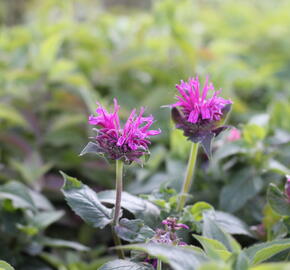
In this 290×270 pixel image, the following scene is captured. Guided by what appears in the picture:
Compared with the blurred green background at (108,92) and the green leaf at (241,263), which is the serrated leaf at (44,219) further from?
the green leaf at (241,263)

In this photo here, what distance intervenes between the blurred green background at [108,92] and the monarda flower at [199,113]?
248 millimetres

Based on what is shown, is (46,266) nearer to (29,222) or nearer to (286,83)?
(29,222)

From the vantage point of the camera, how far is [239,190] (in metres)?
0.83

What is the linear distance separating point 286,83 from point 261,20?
0.51m

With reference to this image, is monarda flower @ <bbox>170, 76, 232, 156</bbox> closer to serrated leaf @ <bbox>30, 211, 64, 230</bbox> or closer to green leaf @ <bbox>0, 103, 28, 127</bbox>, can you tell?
serrated leaf @ <bbox>30, 211, 64, 230</bbox>

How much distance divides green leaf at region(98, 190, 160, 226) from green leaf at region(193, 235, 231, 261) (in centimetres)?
14

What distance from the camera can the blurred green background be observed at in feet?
3.20

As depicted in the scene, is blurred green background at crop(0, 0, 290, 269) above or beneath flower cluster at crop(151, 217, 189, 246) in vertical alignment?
above

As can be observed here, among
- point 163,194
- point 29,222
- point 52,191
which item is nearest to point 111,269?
point 163,194

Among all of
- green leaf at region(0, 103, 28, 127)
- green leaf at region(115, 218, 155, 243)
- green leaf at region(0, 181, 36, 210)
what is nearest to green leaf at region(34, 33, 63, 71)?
green leaf at region(0, 103, 28, 127)

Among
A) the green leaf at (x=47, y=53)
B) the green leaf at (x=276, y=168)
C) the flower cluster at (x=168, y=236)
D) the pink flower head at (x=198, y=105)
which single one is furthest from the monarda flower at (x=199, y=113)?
the green leaf at (x=47, y=53)

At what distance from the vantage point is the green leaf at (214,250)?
46 centimetres

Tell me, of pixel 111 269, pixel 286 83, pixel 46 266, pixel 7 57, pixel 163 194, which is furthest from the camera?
pixel 286 83

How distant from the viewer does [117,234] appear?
57 centimetres
